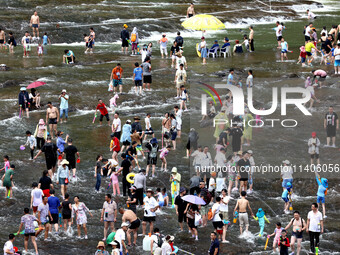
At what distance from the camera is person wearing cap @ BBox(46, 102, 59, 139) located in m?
31.2

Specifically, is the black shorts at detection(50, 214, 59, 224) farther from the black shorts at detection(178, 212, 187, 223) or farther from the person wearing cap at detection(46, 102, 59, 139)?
the person wearing cap at detection(46, 102, 59, 139)

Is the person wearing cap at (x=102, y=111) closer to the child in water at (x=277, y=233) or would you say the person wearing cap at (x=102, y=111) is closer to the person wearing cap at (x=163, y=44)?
the person wearing cap at (x=163, y=44)

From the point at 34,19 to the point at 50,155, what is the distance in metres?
23.3

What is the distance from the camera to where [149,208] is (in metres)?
22.6

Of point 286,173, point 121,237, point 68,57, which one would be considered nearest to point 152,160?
point 286,173

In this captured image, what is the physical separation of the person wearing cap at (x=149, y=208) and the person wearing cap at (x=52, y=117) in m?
9.99

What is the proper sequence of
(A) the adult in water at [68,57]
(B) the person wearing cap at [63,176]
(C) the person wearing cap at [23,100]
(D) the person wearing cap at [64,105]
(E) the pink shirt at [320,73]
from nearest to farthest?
1. (B) the person wearing cap at [63,176]
2. (D) the person wearing cap at [64,105]
3. (C) the person wearing cap at [23,100]
4. (E) the pink shirt at [320,73]
5. (A) the adult in water at [68,57]

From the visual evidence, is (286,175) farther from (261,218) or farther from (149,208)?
(149,208)

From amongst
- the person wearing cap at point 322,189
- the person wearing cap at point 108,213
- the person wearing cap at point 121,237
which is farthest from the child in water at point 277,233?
the person wearing cap at point 108,213

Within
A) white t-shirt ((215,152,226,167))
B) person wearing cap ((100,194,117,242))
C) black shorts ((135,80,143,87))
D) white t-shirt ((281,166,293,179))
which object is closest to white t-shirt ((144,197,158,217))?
person wearing cap ((100,194,117,242))

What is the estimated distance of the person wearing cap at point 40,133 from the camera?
29094mm

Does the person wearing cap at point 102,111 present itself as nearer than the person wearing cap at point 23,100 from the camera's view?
Yes

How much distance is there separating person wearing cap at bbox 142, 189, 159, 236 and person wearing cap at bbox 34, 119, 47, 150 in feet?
26.5

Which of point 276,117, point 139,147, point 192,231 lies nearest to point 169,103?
point 276,117
